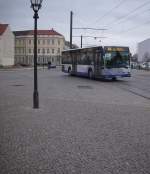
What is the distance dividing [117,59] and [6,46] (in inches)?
2452

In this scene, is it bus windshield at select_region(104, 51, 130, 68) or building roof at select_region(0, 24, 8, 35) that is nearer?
bus windshield at select_region(104, 51, 130, 68)

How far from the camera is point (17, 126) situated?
842 centimetres

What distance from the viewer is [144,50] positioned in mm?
126375

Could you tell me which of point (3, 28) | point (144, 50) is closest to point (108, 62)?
point (3, 28)

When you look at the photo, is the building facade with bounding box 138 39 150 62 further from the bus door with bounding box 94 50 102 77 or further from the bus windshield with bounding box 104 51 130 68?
the bus door with bounding box 94 50 102 77

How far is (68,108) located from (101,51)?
51.7ft

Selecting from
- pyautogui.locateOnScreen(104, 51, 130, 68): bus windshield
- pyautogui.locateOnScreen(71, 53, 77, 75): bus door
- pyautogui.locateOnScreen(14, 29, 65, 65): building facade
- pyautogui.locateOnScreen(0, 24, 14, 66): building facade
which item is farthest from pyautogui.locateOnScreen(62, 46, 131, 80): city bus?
pyautogui.locateOnScreen(14, 29, 65, 65): building facade

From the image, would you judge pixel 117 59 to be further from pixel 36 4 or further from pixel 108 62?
pixel 36 4

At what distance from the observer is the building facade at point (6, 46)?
81006 millimetres

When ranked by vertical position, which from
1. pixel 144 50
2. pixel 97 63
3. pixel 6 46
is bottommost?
pixel 97 63

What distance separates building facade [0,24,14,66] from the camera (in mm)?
81006

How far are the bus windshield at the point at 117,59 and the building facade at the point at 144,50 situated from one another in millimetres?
90169

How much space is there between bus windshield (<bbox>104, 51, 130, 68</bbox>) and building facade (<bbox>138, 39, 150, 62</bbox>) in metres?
90.2

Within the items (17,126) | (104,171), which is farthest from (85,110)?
(104,171)
